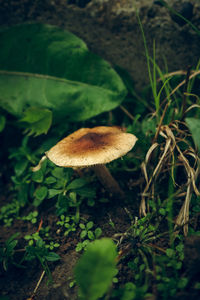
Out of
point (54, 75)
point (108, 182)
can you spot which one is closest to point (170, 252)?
point (108, 182)

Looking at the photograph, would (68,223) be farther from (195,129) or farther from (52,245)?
(195,129)

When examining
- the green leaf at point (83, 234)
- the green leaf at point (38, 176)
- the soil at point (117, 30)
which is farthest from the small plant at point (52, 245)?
the green leaf at point (38, 176)

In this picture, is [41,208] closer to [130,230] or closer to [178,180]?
[130,230]

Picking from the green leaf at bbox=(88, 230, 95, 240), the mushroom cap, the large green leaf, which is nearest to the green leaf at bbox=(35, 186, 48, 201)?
the mushroom cap

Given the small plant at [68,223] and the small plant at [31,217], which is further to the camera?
the small plant at [31,217]

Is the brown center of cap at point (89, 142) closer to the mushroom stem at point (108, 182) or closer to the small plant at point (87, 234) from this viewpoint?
the mushroom stem at point (108, 182)

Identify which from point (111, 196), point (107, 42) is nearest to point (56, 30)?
point (107, 42)
